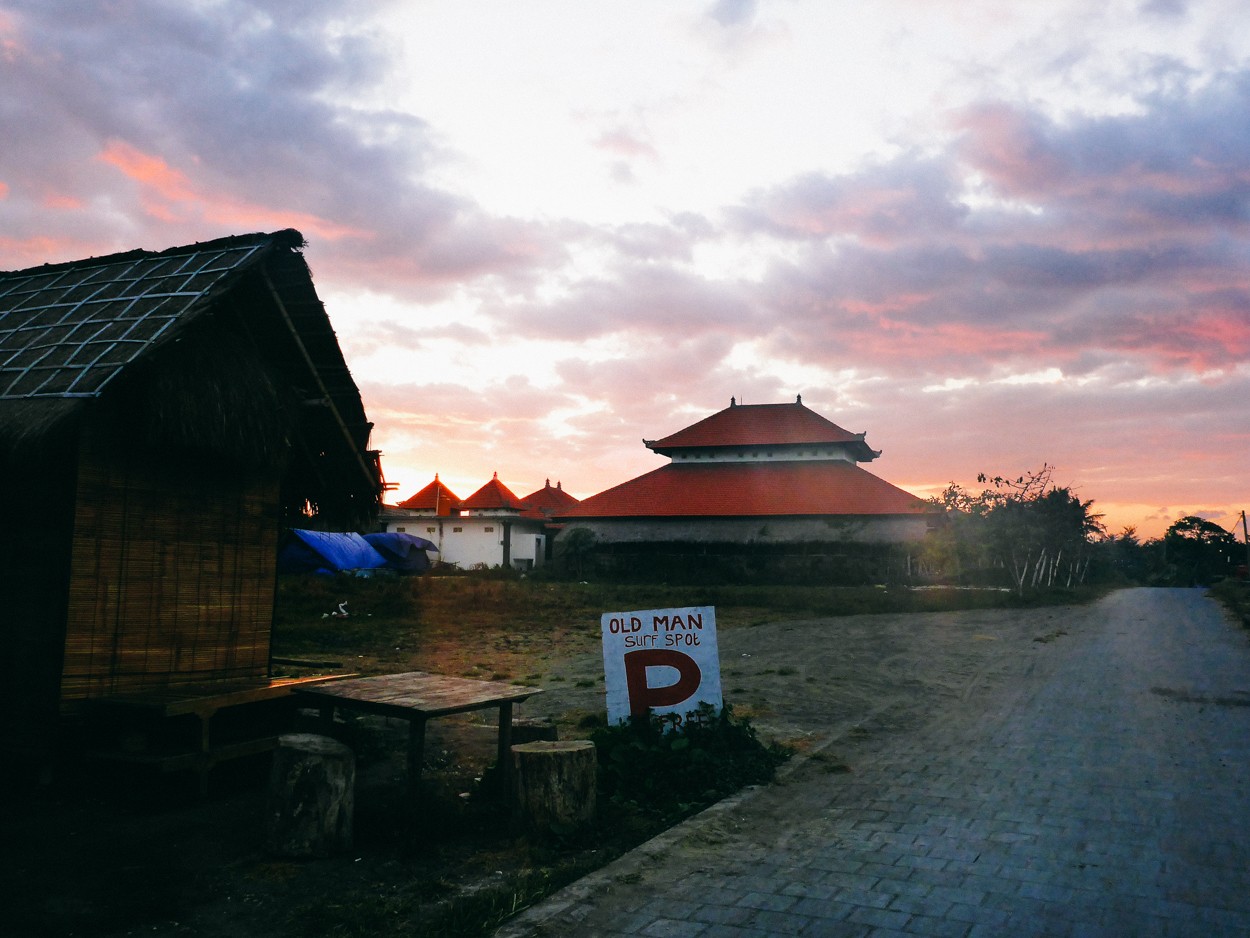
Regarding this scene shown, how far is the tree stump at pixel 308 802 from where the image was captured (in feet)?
19.6

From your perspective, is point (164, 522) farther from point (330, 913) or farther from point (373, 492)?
point (330, 913)

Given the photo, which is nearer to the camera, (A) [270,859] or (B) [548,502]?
(A) [270,859]

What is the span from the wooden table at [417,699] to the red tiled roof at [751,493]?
3527 cm

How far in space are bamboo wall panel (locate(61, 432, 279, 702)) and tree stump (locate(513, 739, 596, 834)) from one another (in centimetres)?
353

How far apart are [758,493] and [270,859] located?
40.3 meters

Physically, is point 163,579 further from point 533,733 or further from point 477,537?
point 477,537

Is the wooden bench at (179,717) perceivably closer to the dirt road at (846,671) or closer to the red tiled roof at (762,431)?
the dirt road at (846,671)

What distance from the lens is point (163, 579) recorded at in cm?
789

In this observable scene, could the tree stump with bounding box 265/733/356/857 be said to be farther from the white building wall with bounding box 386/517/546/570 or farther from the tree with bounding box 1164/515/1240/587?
the tree with bounding box 1164/515/1240/587

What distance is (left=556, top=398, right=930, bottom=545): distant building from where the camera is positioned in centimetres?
4138

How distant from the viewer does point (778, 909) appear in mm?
4941

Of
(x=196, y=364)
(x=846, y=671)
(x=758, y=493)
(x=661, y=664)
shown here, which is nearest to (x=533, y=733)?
(x=661, y=664)

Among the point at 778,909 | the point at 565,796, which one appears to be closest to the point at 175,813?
the point at 565,796

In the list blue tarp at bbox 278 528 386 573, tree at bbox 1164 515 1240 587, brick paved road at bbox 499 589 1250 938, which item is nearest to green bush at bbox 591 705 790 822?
brick paved road at bbox 499 589 1250 938
